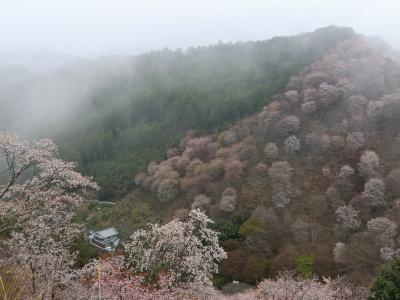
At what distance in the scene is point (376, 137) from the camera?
43.3 metres

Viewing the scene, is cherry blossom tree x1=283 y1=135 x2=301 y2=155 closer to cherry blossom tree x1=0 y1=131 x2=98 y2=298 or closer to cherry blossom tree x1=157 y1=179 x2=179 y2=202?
cherry blossom tree x1=157 y1=179 x2=179 y2=202

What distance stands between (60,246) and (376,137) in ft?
118

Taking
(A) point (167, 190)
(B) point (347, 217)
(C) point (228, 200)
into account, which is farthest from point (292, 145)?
(A) point (167, 190)

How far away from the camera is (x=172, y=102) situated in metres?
73.6

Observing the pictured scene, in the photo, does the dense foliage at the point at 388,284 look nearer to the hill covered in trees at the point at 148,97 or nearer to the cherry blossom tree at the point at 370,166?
the cherry blossom tree at the point at 370,166

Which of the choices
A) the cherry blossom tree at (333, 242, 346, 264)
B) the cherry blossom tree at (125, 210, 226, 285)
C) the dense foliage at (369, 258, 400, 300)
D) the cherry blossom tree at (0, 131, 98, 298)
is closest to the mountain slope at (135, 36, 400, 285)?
the cherry blossom tree at (333, 242, 346, 264)

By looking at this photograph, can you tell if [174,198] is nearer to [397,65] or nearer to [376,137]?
[376,137]

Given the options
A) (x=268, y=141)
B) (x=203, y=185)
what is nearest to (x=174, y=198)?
(x=203, y=185)

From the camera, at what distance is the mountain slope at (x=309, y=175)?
33531 millimetres

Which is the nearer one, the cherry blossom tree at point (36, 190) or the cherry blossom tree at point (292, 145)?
the cherry blossom tree at point (36, 190)

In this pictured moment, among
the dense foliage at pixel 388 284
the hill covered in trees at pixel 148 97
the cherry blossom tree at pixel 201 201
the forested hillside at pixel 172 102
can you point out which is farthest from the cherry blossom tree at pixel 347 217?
the hill covered in trees at pixel 148 97

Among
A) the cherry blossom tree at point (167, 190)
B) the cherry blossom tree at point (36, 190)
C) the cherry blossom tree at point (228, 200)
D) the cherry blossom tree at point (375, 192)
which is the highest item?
the cherry blossom tree at point (36, 190)

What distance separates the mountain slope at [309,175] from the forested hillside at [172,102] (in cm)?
406

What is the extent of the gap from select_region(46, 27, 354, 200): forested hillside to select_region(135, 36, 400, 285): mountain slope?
406 cm
